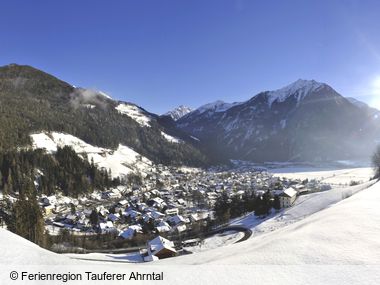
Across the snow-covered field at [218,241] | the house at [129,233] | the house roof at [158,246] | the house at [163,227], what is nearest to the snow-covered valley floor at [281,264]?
the house roof at [158,246]

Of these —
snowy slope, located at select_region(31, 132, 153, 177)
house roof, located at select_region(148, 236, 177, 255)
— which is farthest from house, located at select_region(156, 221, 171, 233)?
snowy slope, located at select_region(31, 132, 153, 177)

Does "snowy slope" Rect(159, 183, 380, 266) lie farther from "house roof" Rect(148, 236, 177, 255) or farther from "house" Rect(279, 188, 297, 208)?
"house" Rect(279, 188, 297, 208)

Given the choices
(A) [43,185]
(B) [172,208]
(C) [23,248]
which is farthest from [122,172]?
(C) [23,248]

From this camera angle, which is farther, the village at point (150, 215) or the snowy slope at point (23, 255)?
the village at point (150, 215)

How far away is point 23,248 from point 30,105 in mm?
194844

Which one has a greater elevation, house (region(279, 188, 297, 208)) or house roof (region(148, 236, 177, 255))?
house (region(279, 188, 297, 208))

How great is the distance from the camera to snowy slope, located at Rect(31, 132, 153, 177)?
142 metres

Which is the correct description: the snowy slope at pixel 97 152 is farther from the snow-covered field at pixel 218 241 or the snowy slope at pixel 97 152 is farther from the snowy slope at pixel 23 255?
the snowy slope at pixel 23 255

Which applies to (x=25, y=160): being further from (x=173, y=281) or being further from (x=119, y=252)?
(x=173, y=281)

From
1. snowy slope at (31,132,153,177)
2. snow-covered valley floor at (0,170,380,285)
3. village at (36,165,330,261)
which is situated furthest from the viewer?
snowy slope at (31,132,153,177)

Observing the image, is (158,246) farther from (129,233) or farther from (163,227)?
(163,227)

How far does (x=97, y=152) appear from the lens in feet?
545

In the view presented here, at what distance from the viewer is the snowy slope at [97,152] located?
466 ft

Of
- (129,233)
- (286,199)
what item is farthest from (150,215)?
(286,199)
